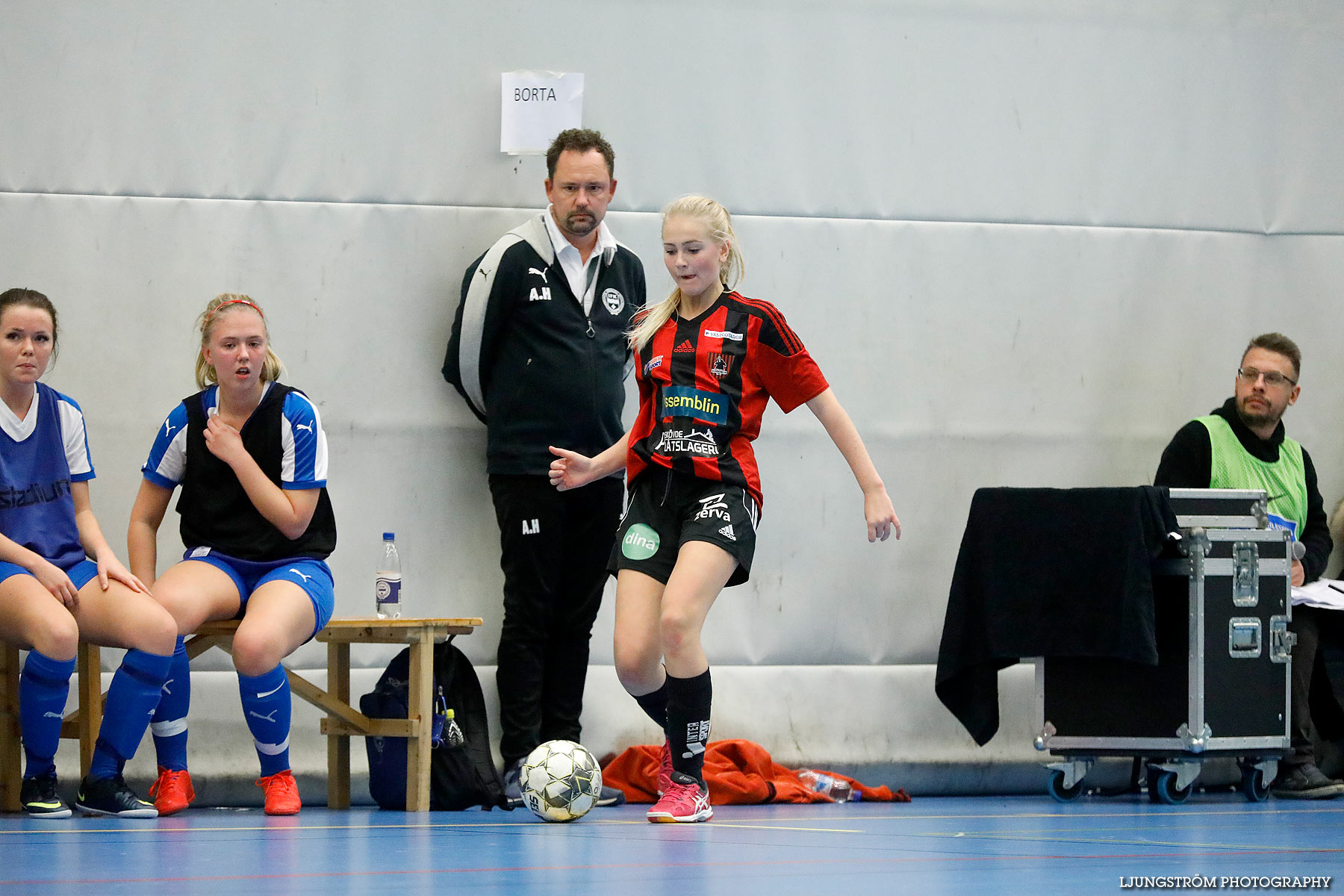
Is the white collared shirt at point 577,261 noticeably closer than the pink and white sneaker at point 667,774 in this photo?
No

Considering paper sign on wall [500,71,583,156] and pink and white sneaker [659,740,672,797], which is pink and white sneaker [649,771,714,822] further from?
paper sign on wall [500,71,583,156]

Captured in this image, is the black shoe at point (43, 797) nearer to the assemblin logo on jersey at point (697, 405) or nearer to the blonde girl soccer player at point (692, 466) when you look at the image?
the blonde girl soccer player at point (692, 466)

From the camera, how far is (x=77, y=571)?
4.31 meters

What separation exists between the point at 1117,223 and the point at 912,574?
163 cm

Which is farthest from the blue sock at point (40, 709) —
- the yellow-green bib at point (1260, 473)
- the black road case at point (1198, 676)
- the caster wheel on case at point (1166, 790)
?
the yellow-green bib at point (1260, 473)

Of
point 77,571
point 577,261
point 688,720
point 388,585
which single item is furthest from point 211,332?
point 688,720

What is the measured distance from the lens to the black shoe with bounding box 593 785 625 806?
4773 mm

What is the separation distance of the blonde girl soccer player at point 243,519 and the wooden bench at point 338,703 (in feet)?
0.52

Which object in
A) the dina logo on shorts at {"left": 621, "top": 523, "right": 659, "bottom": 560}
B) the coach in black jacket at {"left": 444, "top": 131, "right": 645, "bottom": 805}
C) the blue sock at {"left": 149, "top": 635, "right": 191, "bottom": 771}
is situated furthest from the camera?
the coach in black jacket at {"left": 444, "top": 131, "right": 645, "bottom": 805}

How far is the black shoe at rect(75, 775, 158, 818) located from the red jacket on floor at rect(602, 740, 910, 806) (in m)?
1.48

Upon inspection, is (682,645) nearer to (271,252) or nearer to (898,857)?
(898,857)

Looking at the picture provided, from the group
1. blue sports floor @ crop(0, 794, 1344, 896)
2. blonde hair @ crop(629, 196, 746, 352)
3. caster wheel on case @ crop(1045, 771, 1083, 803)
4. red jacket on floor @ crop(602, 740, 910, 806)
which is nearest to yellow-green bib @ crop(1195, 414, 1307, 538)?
caster wheel on case @ crop(1045, 771, 1083, 803)

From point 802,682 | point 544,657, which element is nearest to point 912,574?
point 802,682

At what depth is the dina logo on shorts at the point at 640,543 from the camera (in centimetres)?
400
